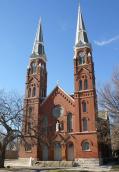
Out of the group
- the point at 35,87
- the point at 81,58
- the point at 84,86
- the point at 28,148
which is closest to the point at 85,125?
the point at 84,86

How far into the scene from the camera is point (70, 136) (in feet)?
127

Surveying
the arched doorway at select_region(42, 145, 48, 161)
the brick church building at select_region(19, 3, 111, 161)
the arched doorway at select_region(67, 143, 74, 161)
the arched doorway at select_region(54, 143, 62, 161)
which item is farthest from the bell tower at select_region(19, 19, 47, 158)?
the arched doorway at select_region(67, 143, 74, 161)

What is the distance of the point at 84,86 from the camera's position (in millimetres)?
41156

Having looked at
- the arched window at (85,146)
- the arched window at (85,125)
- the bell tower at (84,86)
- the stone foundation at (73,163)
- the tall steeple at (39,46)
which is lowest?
the stone foundation at (73,163)

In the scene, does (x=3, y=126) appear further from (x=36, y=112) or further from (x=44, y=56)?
(x=44, y=56)

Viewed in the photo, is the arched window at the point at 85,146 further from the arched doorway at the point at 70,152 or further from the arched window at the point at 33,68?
the arched window at the point at 33,68

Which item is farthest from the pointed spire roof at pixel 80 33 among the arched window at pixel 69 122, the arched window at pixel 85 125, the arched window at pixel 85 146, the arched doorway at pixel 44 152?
the arched doorway at pixel 44 152

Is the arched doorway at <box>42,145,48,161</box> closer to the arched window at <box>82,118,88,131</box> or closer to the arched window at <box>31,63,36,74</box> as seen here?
the arched window at <box>82,118,88,131</box>

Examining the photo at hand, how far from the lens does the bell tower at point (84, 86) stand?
38.3 metres

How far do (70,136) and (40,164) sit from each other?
6.83 metres

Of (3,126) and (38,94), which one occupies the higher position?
(38,94)

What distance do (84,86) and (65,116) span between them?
6386mm

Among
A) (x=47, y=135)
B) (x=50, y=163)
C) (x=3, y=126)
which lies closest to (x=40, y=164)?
(x=50, y=163)

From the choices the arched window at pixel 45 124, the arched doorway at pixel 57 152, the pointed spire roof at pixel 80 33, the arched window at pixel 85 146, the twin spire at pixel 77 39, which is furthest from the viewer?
the twin spire at pixel 77 39
